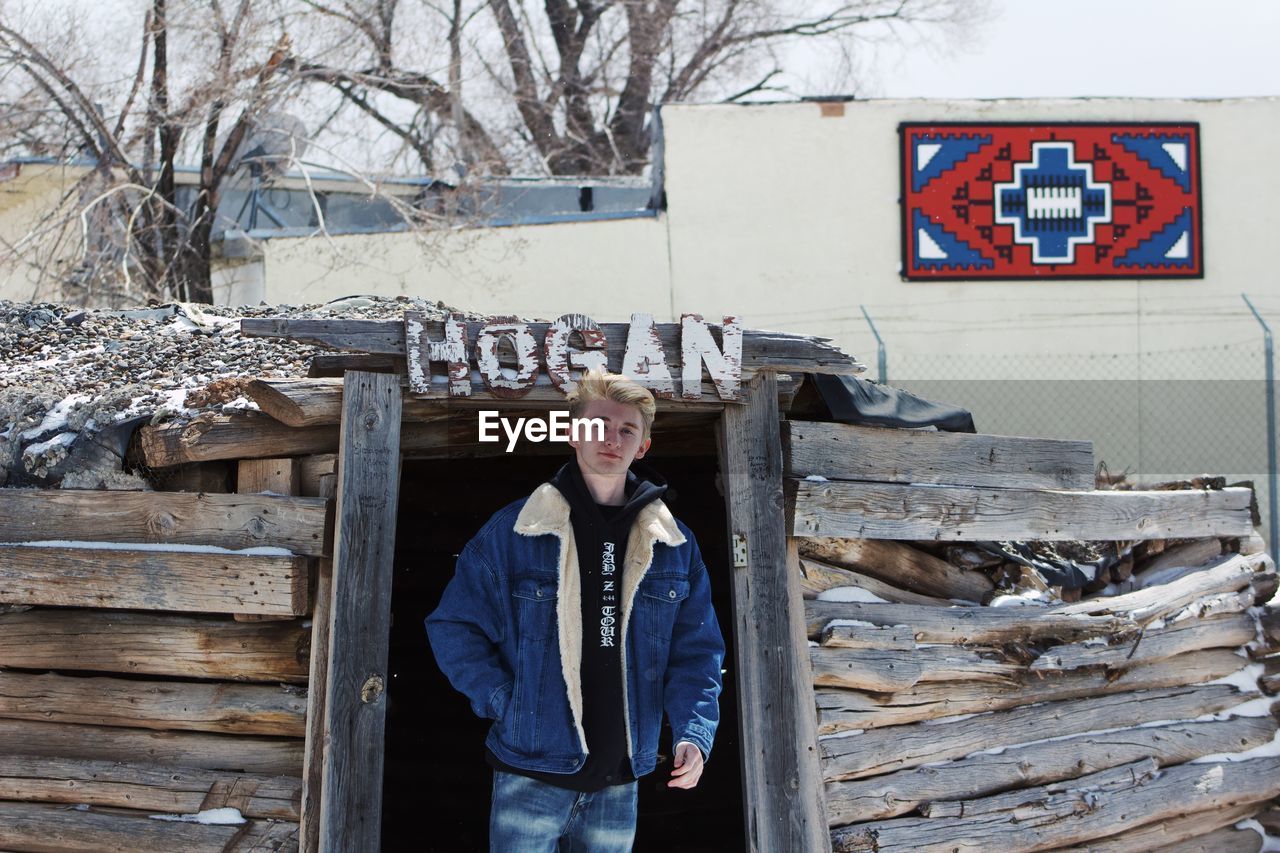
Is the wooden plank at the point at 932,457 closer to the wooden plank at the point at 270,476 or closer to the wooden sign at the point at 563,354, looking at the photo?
the wooden sign at the point at 563,354

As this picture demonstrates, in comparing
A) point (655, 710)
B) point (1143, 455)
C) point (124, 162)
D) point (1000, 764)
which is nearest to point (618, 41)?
point (124, 162)

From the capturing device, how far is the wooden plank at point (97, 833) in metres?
4.42

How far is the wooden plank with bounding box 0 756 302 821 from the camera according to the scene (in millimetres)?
4406

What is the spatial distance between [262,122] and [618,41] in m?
8.17

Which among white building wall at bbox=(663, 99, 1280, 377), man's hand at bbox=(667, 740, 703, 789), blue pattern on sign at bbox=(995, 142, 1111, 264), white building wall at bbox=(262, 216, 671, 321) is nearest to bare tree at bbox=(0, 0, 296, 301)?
white building wall at bbox=(262, 216, 671, 321)

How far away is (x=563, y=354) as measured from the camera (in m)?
4.52

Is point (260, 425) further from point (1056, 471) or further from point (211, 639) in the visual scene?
point (1056, 471)

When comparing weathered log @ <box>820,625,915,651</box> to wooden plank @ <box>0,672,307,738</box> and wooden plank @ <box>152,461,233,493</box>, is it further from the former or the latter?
wooden plank @ <box>152,461,233,493</box>

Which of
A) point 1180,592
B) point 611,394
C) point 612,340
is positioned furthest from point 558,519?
point 1180,592

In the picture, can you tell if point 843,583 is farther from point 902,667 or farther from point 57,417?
point 57,417

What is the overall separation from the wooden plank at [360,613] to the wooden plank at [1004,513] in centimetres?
154

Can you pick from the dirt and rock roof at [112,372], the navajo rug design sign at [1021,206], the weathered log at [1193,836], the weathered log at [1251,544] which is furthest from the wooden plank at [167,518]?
the navajo rug design sign at [1021,206]

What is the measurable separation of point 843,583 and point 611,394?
6.29 feet

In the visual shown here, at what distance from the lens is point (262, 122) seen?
13.5m
